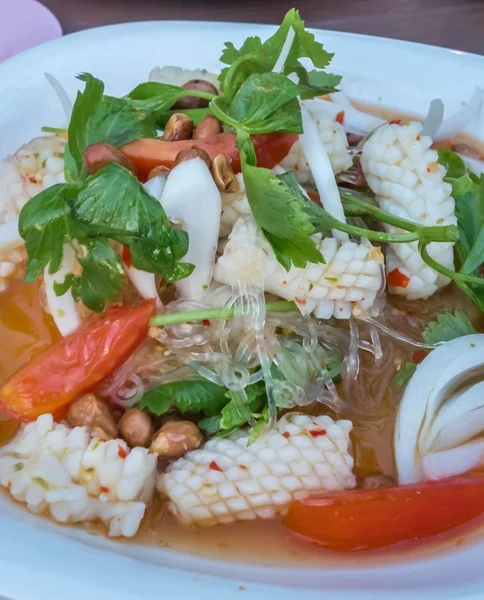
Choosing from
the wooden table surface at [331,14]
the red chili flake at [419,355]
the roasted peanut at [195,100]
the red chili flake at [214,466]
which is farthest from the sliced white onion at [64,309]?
the wooden table surface at [331,14]

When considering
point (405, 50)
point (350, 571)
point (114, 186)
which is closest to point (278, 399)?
point (350, 571)

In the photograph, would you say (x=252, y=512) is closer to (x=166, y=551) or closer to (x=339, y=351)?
(x=166, y=551)

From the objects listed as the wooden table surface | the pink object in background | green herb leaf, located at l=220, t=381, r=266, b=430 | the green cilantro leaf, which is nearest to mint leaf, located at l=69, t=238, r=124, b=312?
green herb leaf, located at l=220, t=381, r=266, b=430

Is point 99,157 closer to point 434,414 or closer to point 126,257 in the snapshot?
point 126,257

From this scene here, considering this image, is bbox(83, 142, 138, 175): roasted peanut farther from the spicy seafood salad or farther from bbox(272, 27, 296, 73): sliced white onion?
bbox(272, 27, 296, 73): sliced white onion

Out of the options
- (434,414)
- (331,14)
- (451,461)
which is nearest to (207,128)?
(434,414)

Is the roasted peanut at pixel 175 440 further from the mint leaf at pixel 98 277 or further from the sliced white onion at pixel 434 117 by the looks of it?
the sliced white onion at pixel 434 117
